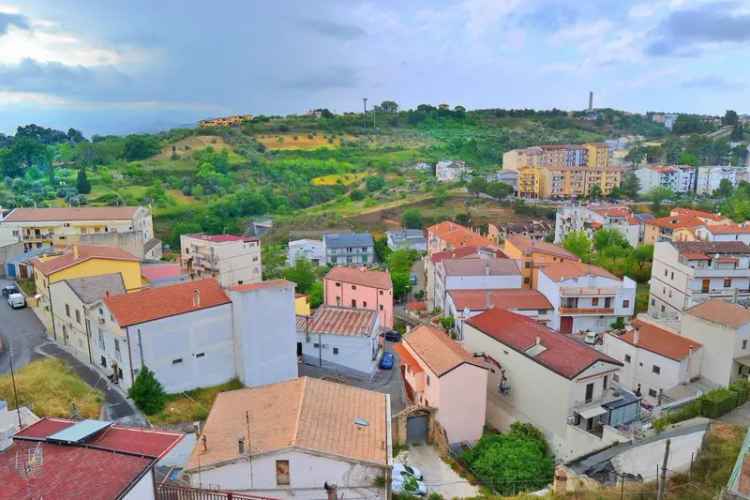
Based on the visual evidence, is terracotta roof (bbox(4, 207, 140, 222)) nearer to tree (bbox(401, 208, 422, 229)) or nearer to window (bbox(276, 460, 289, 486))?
window (bbox(276, 460, 289, 486))

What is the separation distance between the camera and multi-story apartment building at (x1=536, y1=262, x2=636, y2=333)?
27078 mm

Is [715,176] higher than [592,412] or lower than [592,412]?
higher

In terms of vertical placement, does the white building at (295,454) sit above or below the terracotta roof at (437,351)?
above

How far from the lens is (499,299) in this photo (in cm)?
2680

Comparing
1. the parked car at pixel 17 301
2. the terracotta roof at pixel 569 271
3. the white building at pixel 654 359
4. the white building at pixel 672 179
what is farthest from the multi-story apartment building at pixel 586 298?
the white building at pixel 672 179

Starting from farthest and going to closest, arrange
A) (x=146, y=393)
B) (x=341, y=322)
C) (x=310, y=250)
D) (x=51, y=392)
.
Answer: (x=310, y=250)
(x=341, y=322)
(x=146, y=393)
(x=51, y=392)

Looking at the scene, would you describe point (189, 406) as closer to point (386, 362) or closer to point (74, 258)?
point (386, 362)

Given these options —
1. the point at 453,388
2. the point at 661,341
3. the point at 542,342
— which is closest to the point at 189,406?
the point at 453,388

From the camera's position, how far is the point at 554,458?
17.0 meters

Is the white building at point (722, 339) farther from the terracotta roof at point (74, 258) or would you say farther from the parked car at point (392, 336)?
the terracotta roof at point (74, 258)

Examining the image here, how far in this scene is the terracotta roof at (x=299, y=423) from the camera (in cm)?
1147

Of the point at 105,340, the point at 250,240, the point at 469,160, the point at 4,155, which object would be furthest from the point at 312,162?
the point at 105,340

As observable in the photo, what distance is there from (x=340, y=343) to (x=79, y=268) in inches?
424

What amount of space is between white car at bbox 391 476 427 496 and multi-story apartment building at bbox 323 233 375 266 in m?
33.4
